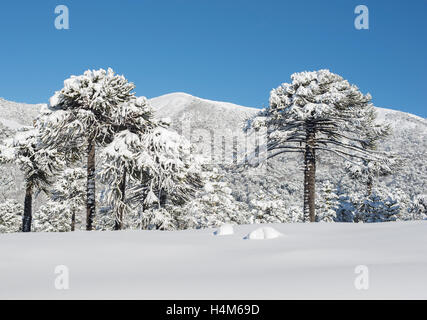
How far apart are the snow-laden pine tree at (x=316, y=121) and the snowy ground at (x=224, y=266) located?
33.9 feet

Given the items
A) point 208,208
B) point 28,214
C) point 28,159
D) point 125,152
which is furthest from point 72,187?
point 125,152

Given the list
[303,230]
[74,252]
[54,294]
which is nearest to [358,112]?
[303,230]

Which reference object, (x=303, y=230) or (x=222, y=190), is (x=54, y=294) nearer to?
(x=303, y=230)

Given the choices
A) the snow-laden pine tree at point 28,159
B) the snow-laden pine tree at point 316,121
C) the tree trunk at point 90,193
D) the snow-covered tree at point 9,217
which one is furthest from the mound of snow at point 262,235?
the snow-covered tree at point 9,217

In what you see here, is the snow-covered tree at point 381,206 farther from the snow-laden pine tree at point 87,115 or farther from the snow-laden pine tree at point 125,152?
the snow-laden pine tree at point 87,115

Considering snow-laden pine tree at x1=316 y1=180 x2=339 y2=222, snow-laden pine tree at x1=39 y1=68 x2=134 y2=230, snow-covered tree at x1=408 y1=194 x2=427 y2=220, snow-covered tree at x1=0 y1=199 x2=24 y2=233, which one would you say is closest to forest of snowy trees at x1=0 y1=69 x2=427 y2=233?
snow-laden pine tree at x1=39 y1=68 x2=134 y2=230

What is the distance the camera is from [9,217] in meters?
47.4

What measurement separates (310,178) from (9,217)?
148 ft

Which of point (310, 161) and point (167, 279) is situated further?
point (310, 161)

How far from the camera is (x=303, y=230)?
26.1 ft

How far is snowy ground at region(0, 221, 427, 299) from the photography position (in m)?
3.20

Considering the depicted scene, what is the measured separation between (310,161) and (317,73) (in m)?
4.75
